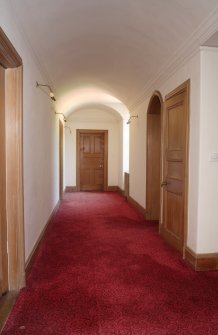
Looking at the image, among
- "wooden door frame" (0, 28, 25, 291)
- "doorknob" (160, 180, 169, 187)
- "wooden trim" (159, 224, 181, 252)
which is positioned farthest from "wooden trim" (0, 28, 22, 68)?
"wooden trim" (159, 224, 181, 252)

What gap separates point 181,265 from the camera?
274 centimetres

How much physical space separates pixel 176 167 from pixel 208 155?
655mm

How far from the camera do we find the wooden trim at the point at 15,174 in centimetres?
211

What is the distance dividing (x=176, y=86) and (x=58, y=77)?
2013mm

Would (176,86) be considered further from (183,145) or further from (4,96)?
(4,96)

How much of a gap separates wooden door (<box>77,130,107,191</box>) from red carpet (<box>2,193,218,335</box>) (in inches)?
186

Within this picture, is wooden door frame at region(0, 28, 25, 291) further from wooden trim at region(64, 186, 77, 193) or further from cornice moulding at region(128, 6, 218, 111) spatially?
wooden trim at region(64, 186, 77, 193)

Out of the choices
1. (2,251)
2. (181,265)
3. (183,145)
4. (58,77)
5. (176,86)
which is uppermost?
(58,77)

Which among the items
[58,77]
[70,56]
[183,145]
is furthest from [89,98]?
[183,145]

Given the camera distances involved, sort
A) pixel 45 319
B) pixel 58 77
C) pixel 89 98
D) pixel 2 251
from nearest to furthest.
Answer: pixel 45 319 < pixel 2 251 < pixel 58 77 < pixel 89 98

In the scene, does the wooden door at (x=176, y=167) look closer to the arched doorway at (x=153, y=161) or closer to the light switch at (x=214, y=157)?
the light switch at (x=214, y=157)

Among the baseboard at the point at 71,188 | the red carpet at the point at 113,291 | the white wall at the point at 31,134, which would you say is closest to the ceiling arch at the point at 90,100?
the white wall at the point at 31,134

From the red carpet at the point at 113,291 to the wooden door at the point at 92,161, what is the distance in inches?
186

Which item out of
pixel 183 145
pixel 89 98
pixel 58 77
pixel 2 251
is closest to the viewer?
pixel 2 251
